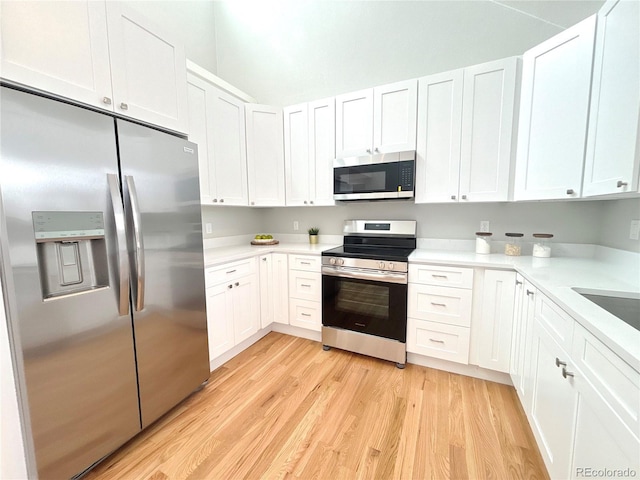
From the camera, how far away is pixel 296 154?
273 cm

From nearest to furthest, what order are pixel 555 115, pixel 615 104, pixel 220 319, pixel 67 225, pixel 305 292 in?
pixel 67 225
pixel 615 104
pixel 555 115
pixel 220 319
pixel 305 292

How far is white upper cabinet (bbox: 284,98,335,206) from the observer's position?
257 centimetres

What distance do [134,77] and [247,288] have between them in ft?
5.59

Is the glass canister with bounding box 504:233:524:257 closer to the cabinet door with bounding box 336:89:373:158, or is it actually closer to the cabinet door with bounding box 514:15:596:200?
the cabinet door with bounding box 514:15:596:200

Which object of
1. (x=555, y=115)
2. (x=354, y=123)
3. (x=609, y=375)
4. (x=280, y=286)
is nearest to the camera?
(x=609, y=375)

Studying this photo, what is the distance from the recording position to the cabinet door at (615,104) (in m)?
1.19

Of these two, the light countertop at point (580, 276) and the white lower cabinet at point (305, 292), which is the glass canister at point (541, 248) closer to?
the light countertop at point (580, 276)

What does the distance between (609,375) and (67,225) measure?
2.05 m

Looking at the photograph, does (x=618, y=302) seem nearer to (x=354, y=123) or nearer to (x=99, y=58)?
(x=354, y=123)

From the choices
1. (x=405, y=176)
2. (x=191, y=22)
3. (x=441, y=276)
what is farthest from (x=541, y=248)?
(x=191, y=22)

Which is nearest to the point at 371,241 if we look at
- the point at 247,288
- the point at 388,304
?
the point at 388,304

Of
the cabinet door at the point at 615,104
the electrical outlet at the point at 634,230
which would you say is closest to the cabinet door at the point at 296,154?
the cabinet door at the point at 615,104

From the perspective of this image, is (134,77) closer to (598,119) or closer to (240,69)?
(240,69)

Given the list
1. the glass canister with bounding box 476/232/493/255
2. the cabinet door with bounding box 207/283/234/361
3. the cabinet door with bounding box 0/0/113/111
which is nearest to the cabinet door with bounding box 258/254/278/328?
the cabinet door with bounding box 207/283/234/361
